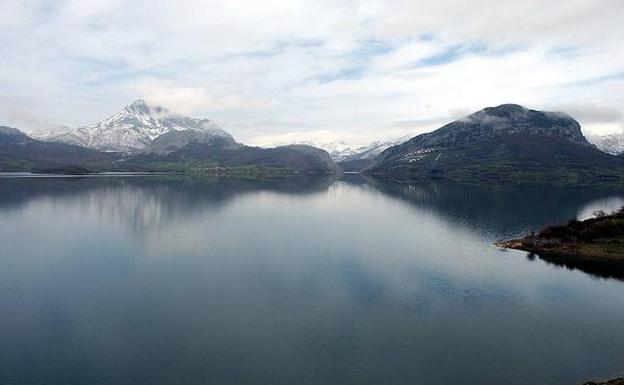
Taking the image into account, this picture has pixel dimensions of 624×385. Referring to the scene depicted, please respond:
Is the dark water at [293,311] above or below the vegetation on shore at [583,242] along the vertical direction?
below

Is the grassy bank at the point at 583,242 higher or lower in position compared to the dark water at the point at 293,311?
higher

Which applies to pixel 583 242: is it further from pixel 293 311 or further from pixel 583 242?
pixel 293 311

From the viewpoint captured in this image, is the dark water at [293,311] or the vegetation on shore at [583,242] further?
the vegetation on shore at [583,242]

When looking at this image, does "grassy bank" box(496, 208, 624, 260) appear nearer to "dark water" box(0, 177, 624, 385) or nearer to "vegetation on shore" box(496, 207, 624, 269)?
"vegetation on shore" box(496, 207, 624, 269)

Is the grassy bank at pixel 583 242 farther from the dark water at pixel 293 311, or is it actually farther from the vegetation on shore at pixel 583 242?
the dark water at pixel 293 311

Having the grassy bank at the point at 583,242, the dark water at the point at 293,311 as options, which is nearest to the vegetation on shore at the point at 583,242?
the grassy bank at the point at 583,242
